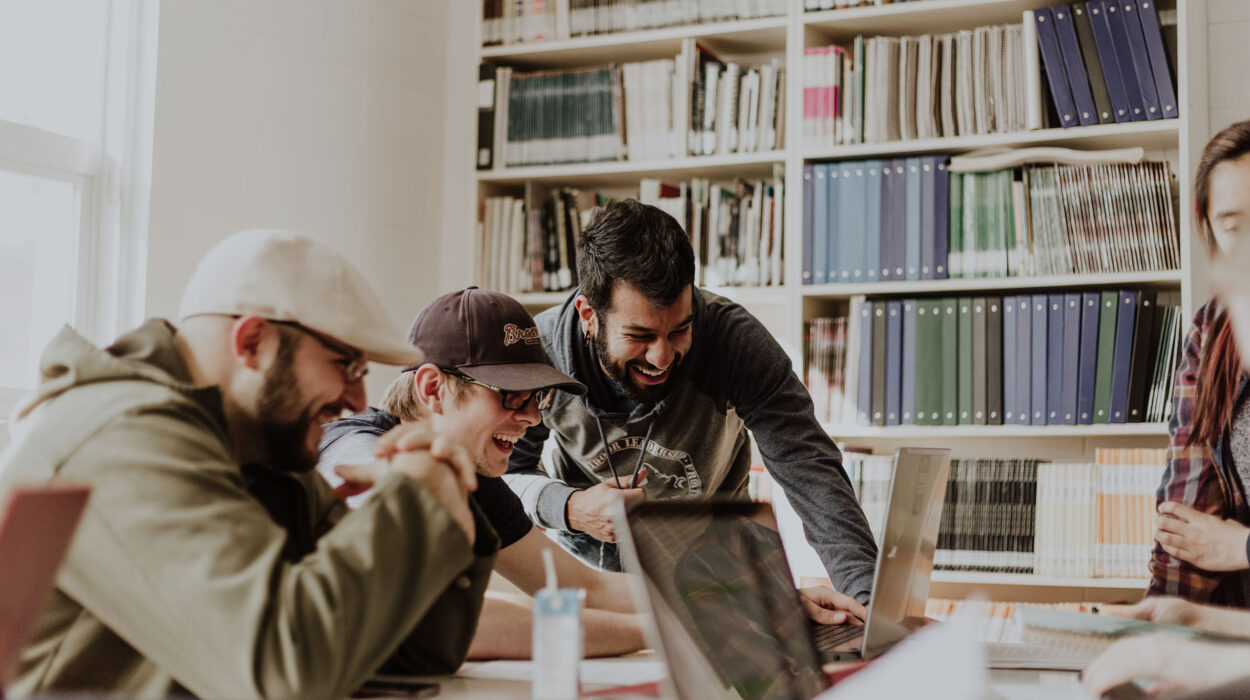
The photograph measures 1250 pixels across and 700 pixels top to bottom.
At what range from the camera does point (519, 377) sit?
1816mm

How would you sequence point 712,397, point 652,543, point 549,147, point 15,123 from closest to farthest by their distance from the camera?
point 652,543 → point 712,397 → point 15,123 → point 549,147

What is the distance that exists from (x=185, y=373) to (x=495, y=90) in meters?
2.55

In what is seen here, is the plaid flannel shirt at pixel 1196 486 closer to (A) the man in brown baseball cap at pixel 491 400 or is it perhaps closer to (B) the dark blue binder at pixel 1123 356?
(B) the dark blue binder at pixel 1123 356

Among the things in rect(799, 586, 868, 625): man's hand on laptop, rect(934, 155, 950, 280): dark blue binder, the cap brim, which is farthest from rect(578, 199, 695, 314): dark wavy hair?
rect(934, 155, 950, 280): dark blue binder

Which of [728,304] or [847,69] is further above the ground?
[847,69]


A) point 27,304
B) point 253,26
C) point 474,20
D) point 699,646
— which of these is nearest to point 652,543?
point 699,646

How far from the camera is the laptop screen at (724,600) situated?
114cm

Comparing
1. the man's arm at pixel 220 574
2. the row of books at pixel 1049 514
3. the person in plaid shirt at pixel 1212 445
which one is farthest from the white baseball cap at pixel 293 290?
the row of books at pixel 1049 514

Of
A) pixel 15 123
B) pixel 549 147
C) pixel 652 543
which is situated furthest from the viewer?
pixel 549 147

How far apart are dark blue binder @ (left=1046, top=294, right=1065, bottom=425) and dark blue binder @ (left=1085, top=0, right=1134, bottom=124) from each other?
497 mm

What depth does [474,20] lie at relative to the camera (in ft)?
12.2

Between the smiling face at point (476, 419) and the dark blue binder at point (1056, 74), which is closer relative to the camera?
the smiling face at point (476, 419)

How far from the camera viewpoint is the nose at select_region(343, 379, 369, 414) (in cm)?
124

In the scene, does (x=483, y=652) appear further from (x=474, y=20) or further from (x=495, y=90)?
(x=474, y=20)
